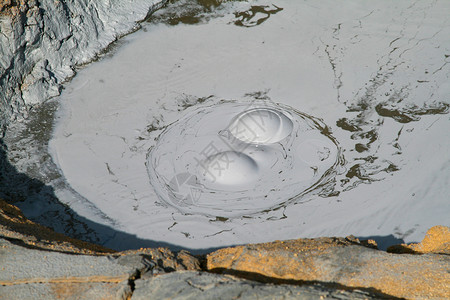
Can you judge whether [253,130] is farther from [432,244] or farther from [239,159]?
[432,244]

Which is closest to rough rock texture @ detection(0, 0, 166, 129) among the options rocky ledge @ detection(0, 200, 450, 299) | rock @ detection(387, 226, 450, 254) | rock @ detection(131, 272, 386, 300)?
rocky ledge @ detection(0, 200, 450, 299)

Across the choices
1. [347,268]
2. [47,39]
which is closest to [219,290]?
[347,268]

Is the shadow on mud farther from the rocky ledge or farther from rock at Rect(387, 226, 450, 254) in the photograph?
rock at Rect(387, 226, 450, 254)

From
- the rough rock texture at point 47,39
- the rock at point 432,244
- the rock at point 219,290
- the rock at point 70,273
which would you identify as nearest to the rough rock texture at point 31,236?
the rock at point 70,273

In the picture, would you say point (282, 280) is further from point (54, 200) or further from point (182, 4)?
point (182, 4)

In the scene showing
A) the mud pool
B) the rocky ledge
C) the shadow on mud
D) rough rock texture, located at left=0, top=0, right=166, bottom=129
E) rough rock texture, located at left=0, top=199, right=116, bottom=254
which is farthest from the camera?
rough rock texture, located at left=0, top=0, right=166, bottom=129

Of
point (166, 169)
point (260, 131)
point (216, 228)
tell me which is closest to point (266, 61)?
point (260, 131)
